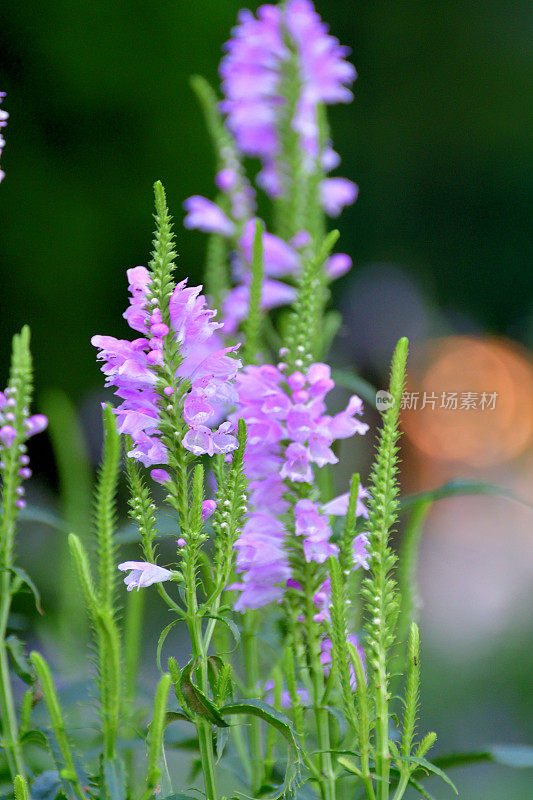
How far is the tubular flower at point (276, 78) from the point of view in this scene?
1.68m

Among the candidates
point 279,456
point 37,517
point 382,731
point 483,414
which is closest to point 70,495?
point 37,517

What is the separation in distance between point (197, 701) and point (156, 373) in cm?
26

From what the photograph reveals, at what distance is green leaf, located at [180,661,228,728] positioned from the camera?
657 mm

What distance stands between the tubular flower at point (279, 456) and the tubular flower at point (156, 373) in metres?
0.12

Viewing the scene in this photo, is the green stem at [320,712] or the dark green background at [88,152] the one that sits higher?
the dark green background at [88,152]

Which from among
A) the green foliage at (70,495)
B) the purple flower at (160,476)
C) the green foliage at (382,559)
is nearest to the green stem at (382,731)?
the green foliage at (382,559)

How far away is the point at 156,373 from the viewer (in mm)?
718

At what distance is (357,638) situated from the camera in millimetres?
1008

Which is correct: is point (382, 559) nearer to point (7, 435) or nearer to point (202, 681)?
point (202, 681)

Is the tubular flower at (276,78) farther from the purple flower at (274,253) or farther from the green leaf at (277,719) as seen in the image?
the green leaf at (277,719)

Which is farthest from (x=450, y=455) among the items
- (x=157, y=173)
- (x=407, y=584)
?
(x=407, y=584)

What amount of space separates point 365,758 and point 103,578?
0.26 m

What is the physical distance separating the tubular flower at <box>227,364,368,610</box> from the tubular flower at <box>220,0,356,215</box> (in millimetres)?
823

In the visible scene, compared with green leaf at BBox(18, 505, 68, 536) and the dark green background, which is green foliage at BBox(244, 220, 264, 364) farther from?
the dark green background
